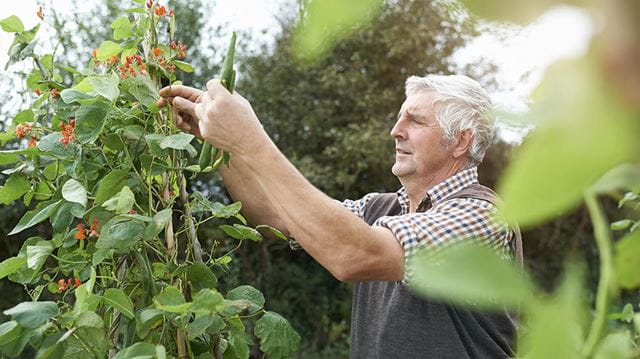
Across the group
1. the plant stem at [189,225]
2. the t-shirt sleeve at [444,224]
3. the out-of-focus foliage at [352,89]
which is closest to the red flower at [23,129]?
the plant stem at [189,225]

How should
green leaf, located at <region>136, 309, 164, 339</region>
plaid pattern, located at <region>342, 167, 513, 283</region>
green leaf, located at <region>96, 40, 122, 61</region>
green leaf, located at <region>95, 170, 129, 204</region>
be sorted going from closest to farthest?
green leaf, located at <region>136, 309, 164, 339</region> < green leaf, located at <region>95, 170, 129, 204</region> < green leaf, located at <region>96, 40, 122, 61</region> < plaid pattern, located at <region>342, 167, 513, 283</region>

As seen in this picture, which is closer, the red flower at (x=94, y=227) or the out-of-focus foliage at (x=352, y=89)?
the red flower at (x=94, y=227)

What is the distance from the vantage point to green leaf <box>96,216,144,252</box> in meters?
1.39

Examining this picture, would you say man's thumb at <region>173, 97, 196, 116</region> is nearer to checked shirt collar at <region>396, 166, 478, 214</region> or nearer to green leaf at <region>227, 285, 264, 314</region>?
green leaf at <region>227, 285, 264, 314</region>

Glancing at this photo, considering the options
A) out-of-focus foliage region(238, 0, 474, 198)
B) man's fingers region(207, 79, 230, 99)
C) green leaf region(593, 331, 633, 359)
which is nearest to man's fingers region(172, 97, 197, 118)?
man's fingers region(207, 79, 230, 99)

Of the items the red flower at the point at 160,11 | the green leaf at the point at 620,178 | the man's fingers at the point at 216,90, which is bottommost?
the man's fingers at the point at 216,90

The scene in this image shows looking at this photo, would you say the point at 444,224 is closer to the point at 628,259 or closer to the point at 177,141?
the point at 177,141

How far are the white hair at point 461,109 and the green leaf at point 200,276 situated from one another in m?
0.94

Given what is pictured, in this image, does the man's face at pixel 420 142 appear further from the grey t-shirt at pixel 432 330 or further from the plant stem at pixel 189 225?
the plant stem at pixel 189 225

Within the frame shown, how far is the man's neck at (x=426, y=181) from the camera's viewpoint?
2.26 meters

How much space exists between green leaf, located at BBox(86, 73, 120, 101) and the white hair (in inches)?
41.0

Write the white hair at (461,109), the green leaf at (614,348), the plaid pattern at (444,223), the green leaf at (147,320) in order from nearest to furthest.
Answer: the green leaf at (614,348), the green leaf at (147,320), the plaid pattern at (444,223), the white hair at (461,109)

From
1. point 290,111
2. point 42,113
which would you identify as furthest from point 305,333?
point 42,113

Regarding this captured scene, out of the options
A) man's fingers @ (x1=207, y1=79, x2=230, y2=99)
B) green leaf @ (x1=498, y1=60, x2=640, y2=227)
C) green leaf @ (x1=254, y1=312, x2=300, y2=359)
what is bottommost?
green leaf @ (x1=254, y1=312, x2=300, y2=359)
